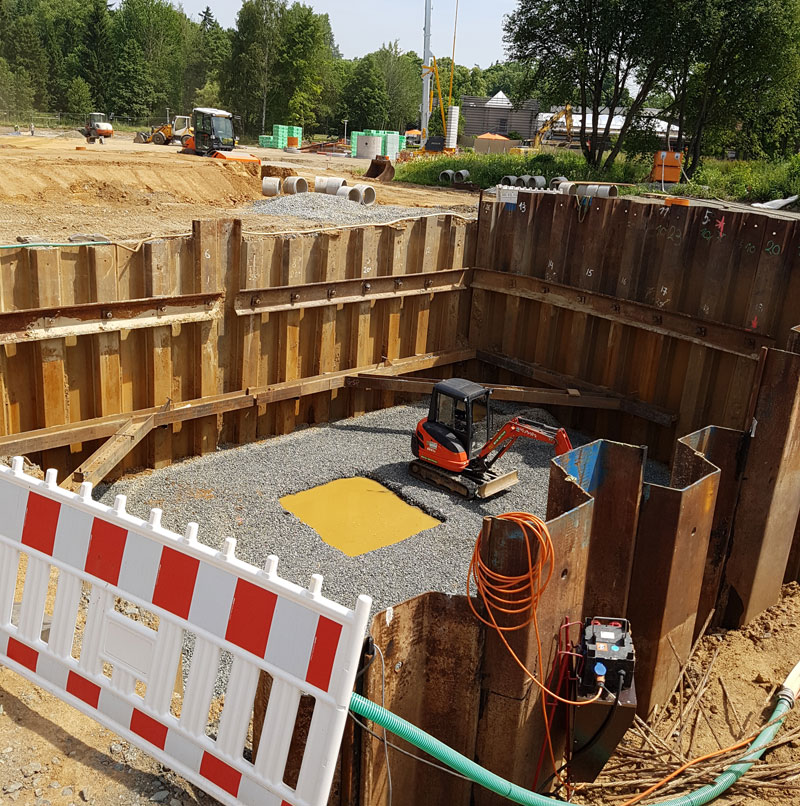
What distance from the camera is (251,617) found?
11.8 feet

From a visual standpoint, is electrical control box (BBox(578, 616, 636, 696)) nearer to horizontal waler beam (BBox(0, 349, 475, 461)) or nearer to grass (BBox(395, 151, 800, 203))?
horizontal waler beam (BBox(0, 349, 475, 461))

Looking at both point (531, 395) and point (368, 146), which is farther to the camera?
point (368, 146)

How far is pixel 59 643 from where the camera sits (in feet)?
13.6

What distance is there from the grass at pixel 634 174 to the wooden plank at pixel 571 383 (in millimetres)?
24182

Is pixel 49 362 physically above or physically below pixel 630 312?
below

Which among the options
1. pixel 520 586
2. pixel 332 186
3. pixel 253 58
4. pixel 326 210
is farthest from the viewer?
pixel 253 58

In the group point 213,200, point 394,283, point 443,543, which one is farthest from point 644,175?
point 443,543

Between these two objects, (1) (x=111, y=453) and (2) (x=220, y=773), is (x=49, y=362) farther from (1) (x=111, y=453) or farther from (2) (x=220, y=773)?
(2) (x=220, y=773)

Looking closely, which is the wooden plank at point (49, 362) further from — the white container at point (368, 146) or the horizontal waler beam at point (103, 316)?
the white container at point (368, 146)

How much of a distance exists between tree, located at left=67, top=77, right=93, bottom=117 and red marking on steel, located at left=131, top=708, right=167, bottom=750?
86988 mm

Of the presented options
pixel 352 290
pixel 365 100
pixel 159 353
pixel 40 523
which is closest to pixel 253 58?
pixel 365 100

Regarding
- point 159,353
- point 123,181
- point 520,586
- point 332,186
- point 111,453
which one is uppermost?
point 332,186

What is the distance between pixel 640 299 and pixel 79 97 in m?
83.9

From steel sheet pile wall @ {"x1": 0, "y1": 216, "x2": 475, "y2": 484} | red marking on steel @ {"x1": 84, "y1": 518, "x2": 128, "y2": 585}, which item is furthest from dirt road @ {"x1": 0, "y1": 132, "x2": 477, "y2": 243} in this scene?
red marking on steel @ {"x1": 84, "y1": 518, "x2": 128, "y2": 585}
